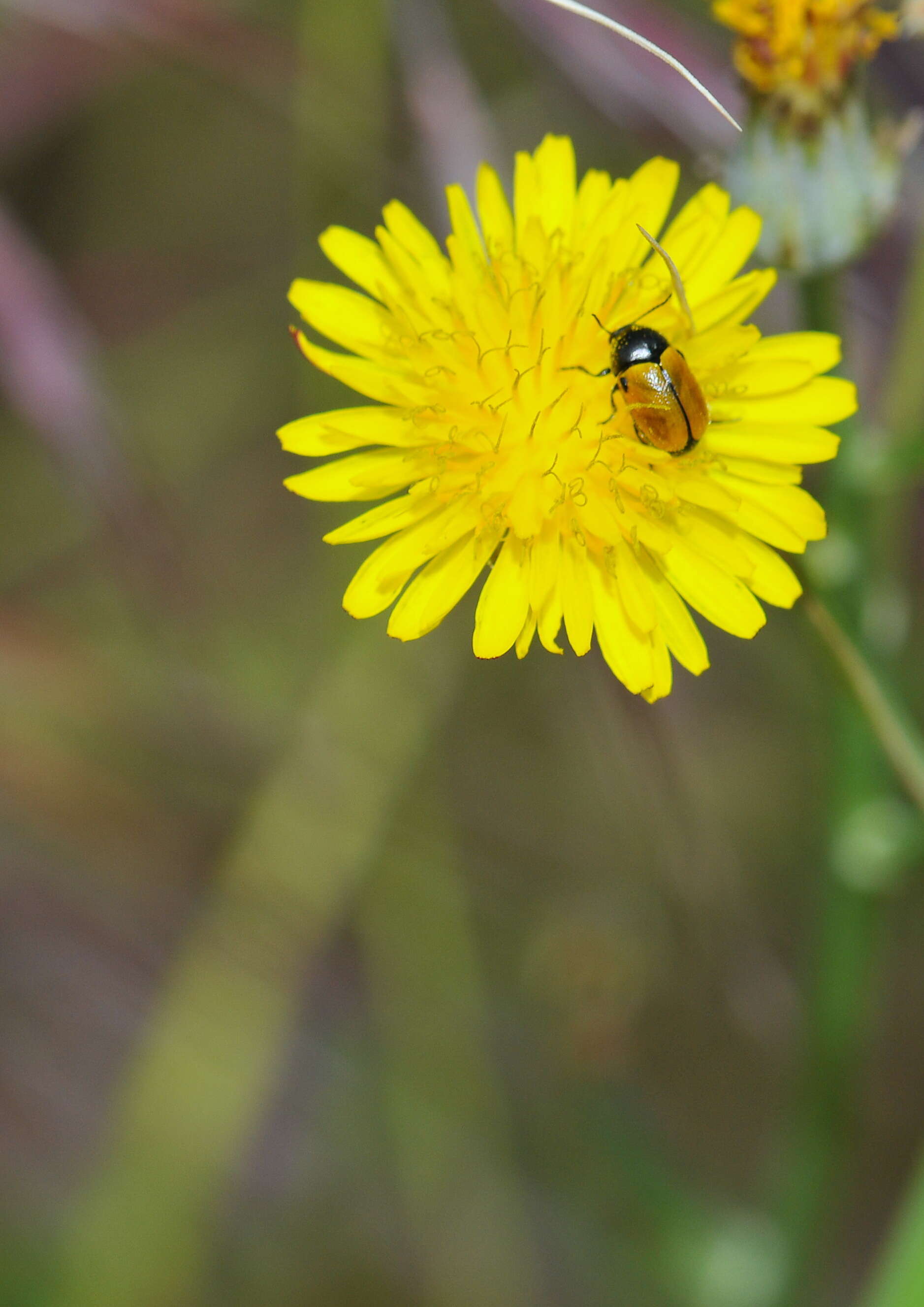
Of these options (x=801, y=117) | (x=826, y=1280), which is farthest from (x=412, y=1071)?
(x=801, y=117)

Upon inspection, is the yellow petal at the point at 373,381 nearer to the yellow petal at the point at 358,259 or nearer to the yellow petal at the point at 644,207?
the yellow petal at the point at 358,259

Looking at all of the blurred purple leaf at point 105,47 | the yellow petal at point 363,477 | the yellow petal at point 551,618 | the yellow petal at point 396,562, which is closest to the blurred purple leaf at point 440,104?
the blurred purple leaf at point 105,47

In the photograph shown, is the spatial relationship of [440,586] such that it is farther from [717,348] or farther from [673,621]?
[717,348]

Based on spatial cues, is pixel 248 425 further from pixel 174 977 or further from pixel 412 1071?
pixel 412 1071

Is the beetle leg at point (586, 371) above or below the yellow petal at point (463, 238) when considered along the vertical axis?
below

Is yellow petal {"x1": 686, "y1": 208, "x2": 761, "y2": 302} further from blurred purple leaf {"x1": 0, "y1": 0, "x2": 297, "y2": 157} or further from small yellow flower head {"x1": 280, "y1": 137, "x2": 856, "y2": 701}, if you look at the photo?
blurred purple leaf {"x1": 0, "y1": 0, "x2": 297, "y2": 157}
